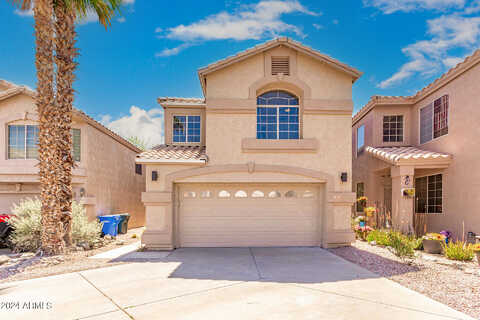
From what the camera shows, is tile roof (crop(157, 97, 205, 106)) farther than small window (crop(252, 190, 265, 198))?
Yes

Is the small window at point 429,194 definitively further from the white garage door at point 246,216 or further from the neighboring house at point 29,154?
the neighboring house at point 29,154

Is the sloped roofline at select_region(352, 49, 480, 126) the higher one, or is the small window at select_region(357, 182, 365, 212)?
the sloped roofline at select_region(352, 49, 480, 126)

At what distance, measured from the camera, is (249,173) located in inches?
391

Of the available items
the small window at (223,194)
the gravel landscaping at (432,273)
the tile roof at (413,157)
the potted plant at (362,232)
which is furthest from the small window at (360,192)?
the small window at (223,194)

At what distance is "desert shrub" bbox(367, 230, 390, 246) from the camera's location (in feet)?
32.4

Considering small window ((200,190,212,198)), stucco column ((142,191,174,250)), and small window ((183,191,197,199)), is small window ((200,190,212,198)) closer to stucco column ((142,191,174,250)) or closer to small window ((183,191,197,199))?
small window ((183,191,197,199))

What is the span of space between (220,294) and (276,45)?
8316 mm

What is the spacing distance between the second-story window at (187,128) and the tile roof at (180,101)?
0.54m

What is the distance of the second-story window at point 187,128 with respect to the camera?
11680 millimetres

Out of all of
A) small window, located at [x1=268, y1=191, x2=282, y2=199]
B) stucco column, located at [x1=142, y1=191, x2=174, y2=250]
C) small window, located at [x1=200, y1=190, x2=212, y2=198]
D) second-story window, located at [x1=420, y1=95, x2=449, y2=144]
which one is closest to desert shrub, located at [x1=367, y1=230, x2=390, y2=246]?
small window, located at [x1=268, y1=191, x2=282, y2=199]

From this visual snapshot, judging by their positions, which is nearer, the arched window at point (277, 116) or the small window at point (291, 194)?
the small window at point (291, 194)

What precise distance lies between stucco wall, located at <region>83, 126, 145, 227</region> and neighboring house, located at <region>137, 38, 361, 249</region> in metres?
5.38

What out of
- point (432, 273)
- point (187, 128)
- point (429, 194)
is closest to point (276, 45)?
point (187, 128)

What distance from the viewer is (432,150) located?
12.2 meters
